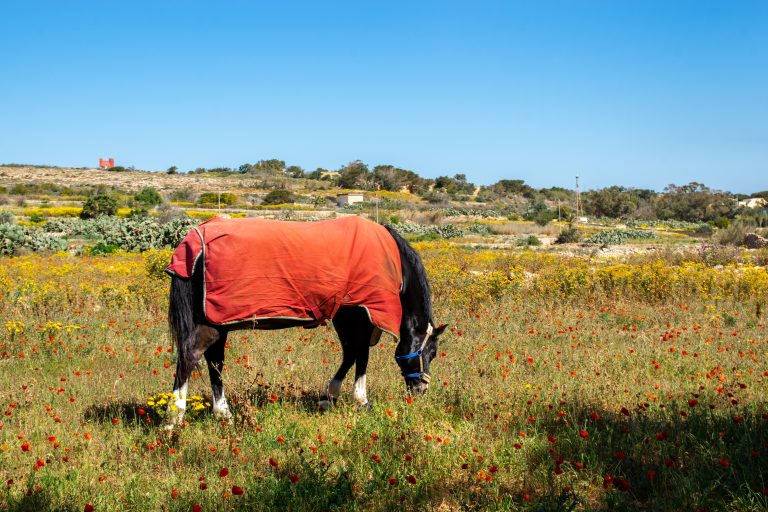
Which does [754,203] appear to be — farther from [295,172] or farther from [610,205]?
[295,172]

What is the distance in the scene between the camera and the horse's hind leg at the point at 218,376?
544 cm

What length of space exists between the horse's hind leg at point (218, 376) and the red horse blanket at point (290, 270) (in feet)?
1.38

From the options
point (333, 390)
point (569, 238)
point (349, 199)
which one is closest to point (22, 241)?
point (333, 390)

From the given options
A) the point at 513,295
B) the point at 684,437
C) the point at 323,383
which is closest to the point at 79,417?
the point at 323,383

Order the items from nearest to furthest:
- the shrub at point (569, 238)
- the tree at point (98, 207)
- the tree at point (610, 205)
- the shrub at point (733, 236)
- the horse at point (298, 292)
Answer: the horse at point (298, 292) < the shrub at point (733, 236) < the shrub at point (569, 238) < the tree at point (98, 207) < the tree at point (610, 205)

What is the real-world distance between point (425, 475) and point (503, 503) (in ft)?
1.98

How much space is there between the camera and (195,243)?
5371 millimetres

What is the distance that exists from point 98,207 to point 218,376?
35.5m

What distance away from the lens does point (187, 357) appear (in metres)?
5.22

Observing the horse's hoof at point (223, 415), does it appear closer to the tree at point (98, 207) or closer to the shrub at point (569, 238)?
the shrub at point (569, 238)

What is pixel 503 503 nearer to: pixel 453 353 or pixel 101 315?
pixel 453 353

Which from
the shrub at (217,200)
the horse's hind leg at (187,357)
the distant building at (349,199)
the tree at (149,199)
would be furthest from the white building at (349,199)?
the horse's hind leg at (187,357)

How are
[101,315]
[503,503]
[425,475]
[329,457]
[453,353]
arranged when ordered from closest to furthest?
[503,503] < [425,475] < [329,457] < [453,353] < [101,315]

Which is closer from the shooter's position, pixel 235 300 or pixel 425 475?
pixel 425 475
